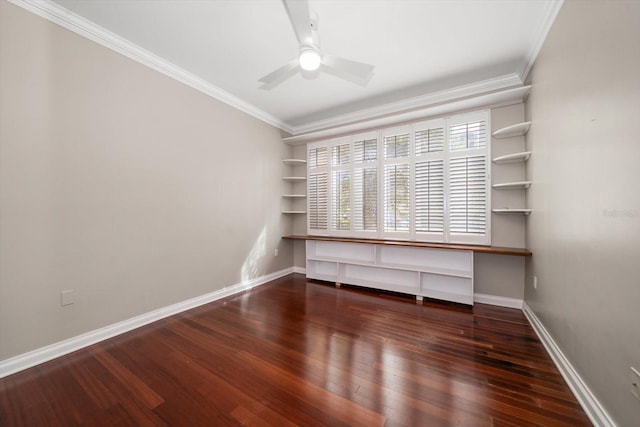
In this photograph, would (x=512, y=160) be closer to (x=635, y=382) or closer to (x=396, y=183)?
(x=396, y=183)

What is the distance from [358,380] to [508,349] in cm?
143

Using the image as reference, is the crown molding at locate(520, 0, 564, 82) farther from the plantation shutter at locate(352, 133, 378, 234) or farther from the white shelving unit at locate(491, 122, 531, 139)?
the plantation shutter at locate(352, 133, 378, 234)

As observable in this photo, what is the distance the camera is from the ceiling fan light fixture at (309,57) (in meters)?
1.76

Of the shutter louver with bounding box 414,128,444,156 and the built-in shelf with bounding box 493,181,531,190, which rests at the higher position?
the shutter louver with bounding box 414,128,444,156

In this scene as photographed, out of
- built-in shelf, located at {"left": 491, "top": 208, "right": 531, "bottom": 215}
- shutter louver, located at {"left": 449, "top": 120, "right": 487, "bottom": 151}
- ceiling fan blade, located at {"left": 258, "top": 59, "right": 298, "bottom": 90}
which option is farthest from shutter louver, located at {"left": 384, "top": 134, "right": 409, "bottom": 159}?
ceiling fan blade, located at {"left": 258, "top": 59, "right": 298, "bottom": 90}

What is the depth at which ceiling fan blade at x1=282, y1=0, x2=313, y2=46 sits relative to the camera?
4.61 ft

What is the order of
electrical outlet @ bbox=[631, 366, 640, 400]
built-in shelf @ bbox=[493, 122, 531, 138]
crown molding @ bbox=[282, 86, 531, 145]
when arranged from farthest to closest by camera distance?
crown molding @ bbox=[282, 86, 531, 145] < built-in shelf @ bbox=[493, 122, 531, 138] < electrical outlet @ bbox=[631, 366, 640, 400]

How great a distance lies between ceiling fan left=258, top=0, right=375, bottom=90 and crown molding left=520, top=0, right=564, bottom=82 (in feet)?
5.01

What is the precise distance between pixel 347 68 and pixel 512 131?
7.54 ft

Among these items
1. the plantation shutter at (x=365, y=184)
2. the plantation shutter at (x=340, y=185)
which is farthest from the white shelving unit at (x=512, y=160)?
the plantation shutter at (x=340, y=185)

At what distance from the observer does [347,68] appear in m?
1.98

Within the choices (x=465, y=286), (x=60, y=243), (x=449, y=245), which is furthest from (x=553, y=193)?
(x=60, y=243)

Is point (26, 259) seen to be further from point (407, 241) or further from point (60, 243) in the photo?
point (407, 241)

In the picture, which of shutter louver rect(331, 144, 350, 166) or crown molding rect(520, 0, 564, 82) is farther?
shutter louver rect(331, 144, 350, 166)
